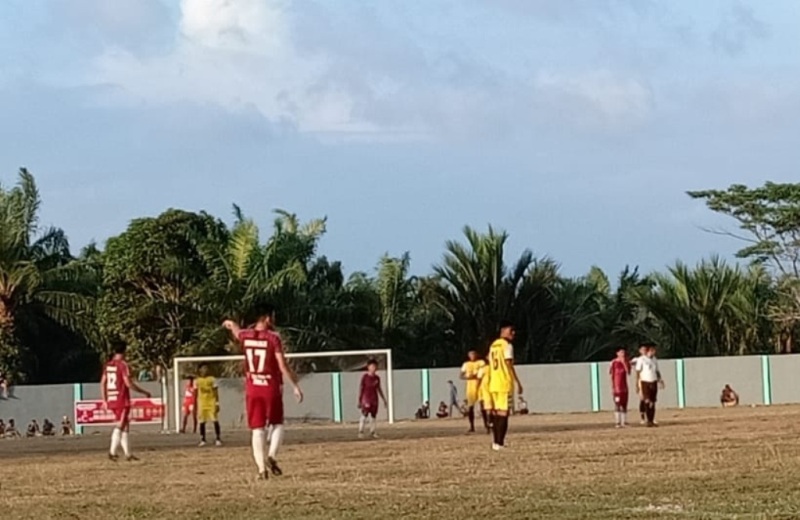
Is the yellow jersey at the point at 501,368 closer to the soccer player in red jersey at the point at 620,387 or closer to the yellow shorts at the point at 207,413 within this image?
the yellow shorts at the point at 207,413

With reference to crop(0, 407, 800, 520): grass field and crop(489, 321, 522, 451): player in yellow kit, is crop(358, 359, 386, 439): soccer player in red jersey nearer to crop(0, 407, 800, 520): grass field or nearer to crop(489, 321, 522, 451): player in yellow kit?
crop(0, 407, 800, 520): grass field

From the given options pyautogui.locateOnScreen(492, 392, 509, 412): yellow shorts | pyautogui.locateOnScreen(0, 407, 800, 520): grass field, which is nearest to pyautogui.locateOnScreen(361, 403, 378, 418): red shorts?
pyautogui.locateOnScreen(0, 407, 800, 520): grass field

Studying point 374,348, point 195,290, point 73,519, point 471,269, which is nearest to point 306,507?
point 73,519

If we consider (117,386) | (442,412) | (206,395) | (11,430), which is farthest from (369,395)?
(11,430)

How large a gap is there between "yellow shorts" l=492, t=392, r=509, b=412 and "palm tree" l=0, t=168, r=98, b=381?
29814 mm

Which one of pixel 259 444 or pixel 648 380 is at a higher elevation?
pixel 648 380

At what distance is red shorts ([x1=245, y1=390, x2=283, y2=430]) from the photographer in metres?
16.1

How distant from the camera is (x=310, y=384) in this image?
46.5 meters

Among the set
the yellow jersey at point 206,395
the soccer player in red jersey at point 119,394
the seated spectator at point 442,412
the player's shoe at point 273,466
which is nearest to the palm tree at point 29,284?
the seated spectator at point 442,412

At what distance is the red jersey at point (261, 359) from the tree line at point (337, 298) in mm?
29303

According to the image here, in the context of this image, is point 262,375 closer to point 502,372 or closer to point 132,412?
point 502,372

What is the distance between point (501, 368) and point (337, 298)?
30.2 meters

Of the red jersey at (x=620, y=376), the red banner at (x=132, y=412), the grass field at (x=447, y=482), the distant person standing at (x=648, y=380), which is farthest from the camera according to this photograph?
the red banner at (x=132, y=412)

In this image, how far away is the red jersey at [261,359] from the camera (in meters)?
16.1
